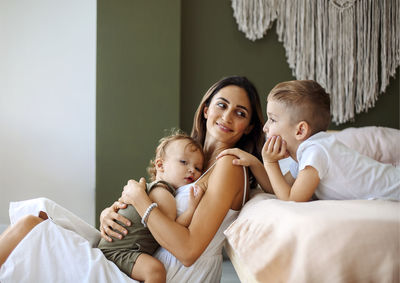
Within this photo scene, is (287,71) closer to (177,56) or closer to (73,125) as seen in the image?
(177,56)

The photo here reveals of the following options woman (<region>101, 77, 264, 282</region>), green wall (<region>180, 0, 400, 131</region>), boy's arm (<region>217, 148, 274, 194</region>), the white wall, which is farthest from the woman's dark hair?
the white wall

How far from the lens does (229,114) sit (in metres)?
1.62

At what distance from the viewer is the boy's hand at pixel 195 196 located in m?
1.32

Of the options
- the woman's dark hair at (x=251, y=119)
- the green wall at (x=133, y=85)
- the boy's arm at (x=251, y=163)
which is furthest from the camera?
the green wall at (x=133, y=85)

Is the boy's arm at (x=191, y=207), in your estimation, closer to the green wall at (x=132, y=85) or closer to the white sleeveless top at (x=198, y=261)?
the white sleeveless top at (x=198, y=261)

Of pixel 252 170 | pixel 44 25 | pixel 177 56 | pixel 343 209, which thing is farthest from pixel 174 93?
pixel 343 209

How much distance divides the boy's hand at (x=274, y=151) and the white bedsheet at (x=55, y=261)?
59 centimetres

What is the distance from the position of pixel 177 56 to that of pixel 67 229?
176 cm

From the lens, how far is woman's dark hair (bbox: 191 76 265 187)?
5.48 ft

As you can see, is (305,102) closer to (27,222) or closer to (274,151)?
(274,151)

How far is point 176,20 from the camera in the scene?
2871 mm

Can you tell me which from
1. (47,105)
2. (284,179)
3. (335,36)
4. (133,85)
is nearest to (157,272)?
(284,179)

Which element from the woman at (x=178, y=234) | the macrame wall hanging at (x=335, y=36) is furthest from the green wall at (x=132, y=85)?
the woman at (x=178, y=234)

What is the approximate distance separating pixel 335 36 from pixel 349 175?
210 cm
